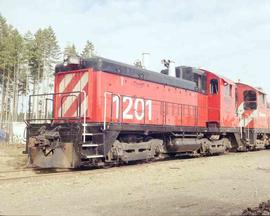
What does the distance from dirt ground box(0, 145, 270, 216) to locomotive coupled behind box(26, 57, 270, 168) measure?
39.0 inches

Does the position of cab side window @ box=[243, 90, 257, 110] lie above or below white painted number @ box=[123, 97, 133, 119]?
above

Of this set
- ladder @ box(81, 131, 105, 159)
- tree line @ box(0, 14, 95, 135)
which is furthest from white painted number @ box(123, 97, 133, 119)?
tree line @ box(0, 14, 95, 135)

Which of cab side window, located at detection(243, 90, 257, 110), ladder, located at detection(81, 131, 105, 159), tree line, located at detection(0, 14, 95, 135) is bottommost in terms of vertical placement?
ladder, located at detection(81, 131, 105, 159)

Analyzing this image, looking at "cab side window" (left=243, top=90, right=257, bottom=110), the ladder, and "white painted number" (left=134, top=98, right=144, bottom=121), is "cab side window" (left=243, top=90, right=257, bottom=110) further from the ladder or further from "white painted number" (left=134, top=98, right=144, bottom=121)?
the ladder

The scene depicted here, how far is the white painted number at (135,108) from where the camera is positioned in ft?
43.1

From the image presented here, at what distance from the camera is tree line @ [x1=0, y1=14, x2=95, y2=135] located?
51.8 meters

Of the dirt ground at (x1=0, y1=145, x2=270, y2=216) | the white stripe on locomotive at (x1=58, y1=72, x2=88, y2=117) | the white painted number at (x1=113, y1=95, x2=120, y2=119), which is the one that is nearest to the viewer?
the dirt ground at (x1=0, y1=145, x2=270, y2=216)

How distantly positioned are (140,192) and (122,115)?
5239 millimetres

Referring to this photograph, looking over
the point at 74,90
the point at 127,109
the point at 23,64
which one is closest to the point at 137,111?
the point at 127,109

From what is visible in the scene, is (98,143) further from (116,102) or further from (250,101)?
(250,101)

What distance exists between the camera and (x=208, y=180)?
9.90m

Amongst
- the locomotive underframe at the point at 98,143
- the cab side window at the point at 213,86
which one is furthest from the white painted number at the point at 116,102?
the cab side window at the point at 213,86

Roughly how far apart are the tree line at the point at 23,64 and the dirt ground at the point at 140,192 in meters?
42.9

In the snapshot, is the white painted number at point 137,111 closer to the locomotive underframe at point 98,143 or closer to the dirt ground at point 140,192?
the locomotive underframe at point 98,143
